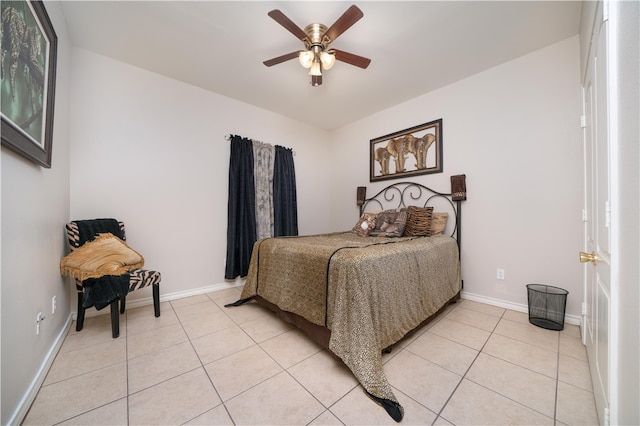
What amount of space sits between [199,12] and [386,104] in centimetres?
242

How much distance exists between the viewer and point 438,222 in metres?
2.74

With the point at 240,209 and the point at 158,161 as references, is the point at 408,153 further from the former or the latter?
the point at 158,161

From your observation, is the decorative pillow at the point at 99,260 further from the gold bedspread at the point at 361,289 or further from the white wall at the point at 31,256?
the gold bedspread at the point at 361,289

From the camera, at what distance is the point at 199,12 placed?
1821 millimetres

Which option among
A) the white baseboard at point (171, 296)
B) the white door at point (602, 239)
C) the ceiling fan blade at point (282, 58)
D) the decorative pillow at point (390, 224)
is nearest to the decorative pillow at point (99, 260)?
the white baseboard at point (171, 296)

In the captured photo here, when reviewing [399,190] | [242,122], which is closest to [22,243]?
[242,122]

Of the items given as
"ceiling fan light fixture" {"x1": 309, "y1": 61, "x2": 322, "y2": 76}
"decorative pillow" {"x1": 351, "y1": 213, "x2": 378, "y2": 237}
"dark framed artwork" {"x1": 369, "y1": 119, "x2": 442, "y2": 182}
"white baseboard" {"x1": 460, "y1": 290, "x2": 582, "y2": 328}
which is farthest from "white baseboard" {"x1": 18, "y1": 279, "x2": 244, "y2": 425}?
"white baseboard" {"x1": 460, "y1": 290, "x2": 582, "y2": 328}

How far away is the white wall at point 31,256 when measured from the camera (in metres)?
1.03

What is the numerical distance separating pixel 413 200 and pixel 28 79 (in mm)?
3427

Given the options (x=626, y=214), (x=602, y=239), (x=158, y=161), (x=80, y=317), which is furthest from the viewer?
(x=158, y=161)

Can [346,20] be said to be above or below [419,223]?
above

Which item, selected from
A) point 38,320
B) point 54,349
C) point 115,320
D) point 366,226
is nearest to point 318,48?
point 366,226

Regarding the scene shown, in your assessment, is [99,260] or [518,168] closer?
[99,260]

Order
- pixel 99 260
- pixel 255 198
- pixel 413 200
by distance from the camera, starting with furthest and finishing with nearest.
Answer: pixel 255 198 < pixel 413 200 < pixel 99 260
